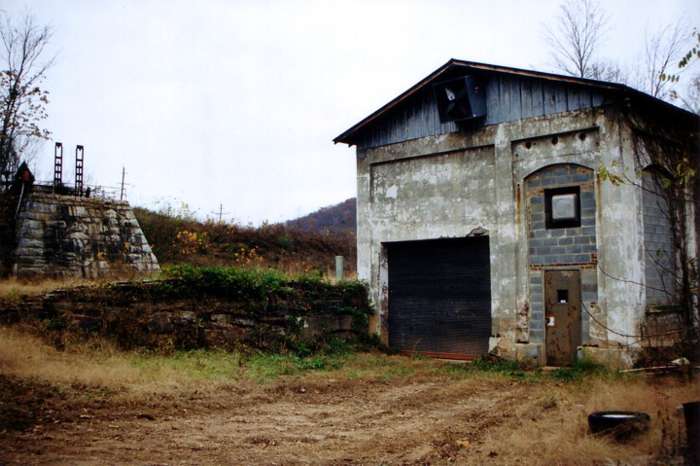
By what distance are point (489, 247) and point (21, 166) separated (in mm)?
18631

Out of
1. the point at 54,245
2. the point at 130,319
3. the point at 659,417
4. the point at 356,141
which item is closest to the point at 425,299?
the point at 356,141

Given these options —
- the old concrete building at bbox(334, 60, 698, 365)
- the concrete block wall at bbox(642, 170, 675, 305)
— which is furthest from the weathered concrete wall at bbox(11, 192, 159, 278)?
the concrete block wall at bbox(642, 170, 675, 305)

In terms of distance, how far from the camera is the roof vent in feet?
51.1

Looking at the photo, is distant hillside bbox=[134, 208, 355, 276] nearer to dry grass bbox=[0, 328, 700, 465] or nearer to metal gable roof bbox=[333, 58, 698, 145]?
metal gable roof bbox=[333, 58, 698, 145]

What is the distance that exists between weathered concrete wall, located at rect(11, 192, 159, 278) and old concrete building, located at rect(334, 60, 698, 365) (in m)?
10.8

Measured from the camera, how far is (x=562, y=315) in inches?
555

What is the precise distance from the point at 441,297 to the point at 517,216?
10.3ft

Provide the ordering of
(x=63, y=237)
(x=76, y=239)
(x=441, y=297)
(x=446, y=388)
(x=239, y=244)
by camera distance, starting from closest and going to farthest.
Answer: (x=446, y=388) → (x=441, y=297) → (x=63, y=237) → (x=76, y=239) → (x=239, y=244)

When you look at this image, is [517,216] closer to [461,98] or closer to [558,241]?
[558,241]

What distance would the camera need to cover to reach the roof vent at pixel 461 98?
51.1ft

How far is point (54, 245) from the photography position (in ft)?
76.2

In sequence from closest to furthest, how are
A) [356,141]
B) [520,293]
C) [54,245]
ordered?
[520,293], [356,141], [54,245]

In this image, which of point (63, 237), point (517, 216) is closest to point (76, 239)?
point (63, 237)

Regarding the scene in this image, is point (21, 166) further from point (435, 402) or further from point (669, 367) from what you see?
point (669, 367)
